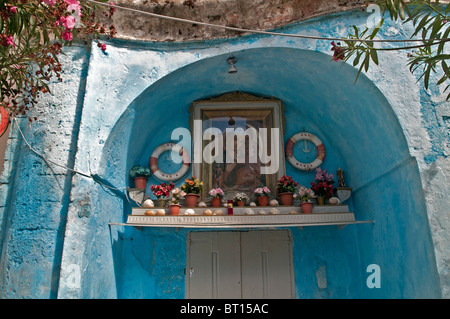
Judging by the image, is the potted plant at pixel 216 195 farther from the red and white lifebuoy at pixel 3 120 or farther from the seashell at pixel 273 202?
the red and white lifebuoy at pixel 3 120

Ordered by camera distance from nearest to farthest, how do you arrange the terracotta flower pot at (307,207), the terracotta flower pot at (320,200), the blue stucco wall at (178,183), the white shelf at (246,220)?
the blue stucco wall at (178,183), the white shelf at (246,220), the terracotta flower pot at (307,207), the terracotta flower pot at (320,200)

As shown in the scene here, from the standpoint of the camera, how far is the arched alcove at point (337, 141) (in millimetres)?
4848

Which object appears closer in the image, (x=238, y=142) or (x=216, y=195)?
(x=216, y=195)

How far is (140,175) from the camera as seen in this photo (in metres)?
6.24

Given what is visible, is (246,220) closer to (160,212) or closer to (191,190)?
(191,190)

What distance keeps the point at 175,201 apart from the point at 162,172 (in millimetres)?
809

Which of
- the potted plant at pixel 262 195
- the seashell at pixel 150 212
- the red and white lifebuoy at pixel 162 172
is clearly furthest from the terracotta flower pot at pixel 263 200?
the seashell at pixel 150 212

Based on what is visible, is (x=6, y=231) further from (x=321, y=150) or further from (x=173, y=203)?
(x=321, y=150)

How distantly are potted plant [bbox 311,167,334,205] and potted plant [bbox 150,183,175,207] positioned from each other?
7.33 ft

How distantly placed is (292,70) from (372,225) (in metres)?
2.55

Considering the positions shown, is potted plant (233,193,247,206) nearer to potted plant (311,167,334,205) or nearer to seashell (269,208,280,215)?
seashell (269,208,280,215)

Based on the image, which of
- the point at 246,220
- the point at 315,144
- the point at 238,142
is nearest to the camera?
the point at 246,220

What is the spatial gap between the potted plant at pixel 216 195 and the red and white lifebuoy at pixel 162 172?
2.21ft

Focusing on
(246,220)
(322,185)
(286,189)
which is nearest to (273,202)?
(286,189)
